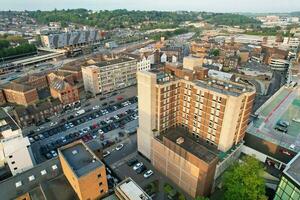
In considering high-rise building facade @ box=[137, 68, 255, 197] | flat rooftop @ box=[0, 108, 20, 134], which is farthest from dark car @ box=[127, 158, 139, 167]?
flat rooftop @ box=[0, 108, 20, 134]

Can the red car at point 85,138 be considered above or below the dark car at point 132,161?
above

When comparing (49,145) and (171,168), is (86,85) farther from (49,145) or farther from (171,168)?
(171,168)

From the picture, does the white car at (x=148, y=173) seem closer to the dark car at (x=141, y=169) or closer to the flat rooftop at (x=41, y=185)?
the dark car at (x=141, y=169)

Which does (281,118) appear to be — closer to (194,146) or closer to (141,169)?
(194,146)

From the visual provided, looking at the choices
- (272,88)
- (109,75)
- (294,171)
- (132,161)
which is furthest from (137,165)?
(272,88)

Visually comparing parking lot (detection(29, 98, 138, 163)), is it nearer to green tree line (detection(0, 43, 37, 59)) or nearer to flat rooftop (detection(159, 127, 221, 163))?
flat rooftop (detection(159, 127, 221, 163))

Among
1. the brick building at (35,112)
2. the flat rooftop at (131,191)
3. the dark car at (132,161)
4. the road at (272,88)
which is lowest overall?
the dark car at (132,161)

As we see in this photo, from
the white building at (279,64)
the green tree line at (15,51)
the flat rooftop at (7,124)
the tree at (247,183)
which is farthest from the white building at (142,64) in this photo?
the green tree line at (15,51)
